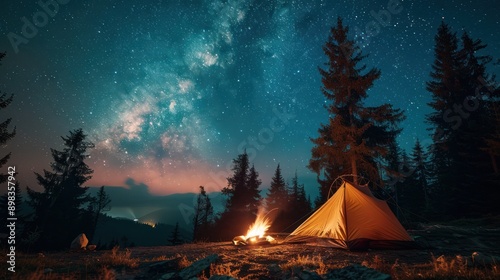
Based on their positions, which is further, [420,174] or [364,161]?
[420,174]

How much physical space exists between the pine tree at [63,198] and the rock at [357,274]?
3206 centimetres

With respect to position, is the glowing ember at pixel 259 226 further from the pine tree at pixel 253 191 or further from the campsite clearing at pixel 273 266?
the pine tree at pixel 253 191

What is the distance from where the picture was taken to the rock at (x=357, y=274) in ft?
11.5

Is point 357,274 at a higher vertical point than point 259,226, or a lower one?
lower

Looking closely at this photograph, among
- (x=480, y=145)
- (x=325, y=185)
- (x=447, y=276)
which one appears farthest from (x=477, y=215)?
(x=447, y=276)

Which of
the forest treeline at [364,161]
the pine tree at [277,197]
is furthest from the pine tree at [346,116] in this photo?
the pine tree at [277,197]

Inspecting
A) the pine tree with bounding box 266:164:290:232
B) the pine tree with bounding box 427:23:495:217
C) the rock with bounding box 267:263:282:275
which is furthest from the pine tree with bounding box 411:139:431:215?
the rock with bounding box 267:263:282:275

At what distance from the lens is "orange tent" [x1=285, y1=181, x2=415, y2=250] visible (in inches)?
325

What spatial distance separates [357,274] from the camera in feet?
12.3

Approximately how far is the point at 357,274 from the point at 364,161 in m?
13.8

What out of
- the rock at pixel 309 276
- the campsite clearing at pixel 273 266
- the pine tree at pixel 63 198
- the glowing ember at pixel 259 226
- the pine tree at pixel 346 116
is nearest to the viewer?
the rock at pixel 309 276

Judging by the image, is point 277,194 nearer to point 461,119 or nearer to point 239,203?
point 239,203

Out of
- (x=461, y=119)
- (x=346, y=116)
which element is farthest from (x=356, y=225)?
(x=461, y=119)

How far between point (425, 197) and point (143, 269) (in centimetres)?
4454
